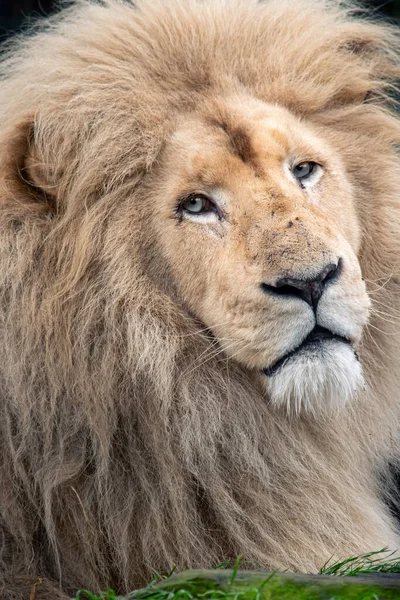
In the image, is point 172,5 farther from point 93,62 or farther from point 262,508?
point 262,508

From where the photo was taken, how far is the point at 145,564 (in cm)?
306

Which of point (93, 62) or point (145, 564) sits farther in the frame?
point (93, 62)

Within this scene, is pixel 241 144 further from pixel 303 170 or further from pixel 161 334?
pixel 161 334

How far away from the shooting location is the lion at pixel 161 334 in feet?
9.86

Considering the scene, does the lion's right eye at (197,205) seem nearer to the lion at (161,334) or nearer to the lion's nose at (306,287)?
the lion at (161,334)

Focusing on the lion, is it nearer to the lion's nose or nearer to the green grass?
the lion's nose

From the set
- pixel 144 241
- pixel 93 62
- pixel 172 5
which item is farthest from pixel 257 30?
pixel 144 241

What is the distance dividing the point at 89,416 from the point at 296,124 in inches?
44.2

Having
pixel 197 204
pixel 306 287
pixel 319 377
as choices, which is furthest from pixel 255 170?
pixel 319 377

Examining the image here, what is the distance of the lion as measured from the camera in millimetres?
3006

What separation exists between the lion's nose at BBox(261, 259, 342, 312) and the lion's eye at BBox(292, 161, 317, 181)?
0.46m

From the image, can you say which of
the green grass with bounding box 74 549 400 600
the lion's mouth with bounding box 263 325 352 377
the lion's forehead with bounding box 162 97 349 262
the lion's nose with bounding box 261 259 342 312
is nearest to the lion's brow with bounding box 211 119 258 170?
the lion's forehead with bounding box 162 97 349 262

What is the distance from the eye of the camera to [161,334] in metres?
3.06

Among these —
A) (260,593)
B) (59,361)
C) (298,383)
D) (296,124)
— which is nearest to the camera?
(260,593)
